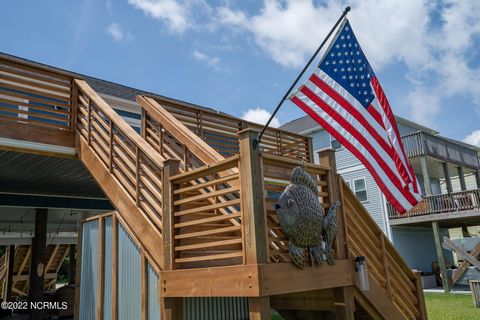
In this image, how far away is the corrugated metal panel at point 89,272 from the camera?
241 inches

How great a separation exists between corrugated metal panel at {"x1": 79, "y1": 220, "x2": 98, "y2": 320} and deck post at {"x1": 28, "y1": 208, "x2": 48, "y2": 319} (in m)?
4.02

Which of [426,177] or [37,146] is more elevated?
[426,177]

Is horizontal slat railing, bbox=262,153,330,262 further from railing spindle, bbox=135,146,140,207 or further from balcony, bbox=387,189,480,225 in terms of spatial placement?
balcony, bbox=387,189,480,225

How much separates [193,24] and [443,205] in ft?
46.6

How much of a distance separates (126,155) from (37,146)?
71.1 inches

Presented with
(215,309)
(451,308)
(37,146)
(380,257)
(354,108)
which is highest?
(37,146)

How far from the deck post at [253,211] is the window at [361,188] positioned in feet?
58.7

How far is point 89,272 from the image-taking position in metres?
6.29

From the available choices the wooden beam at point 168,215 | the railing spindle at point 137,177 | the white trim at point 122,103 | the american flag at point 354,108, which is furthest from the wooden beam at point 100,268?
the white trim at point 122,103

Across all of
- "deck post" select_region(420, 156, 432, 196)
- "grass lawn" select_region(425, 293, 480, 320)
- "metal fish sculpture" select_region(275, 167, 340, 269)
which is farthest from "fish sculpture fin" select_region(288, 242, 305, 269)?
"deck post" select_region(420, 156, 432, 196)

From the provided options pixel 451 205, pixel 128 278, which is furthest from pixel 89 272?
pixel 451 205

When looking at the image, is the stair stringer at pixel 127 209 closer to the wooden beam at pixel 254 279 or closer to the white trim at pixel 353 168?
the wooden beam at pixel 254 279

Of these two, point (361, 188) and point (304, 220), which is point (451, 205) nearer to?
point (361, 188)

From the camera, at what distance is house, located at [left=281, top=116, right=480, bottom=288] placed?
17.5 m
